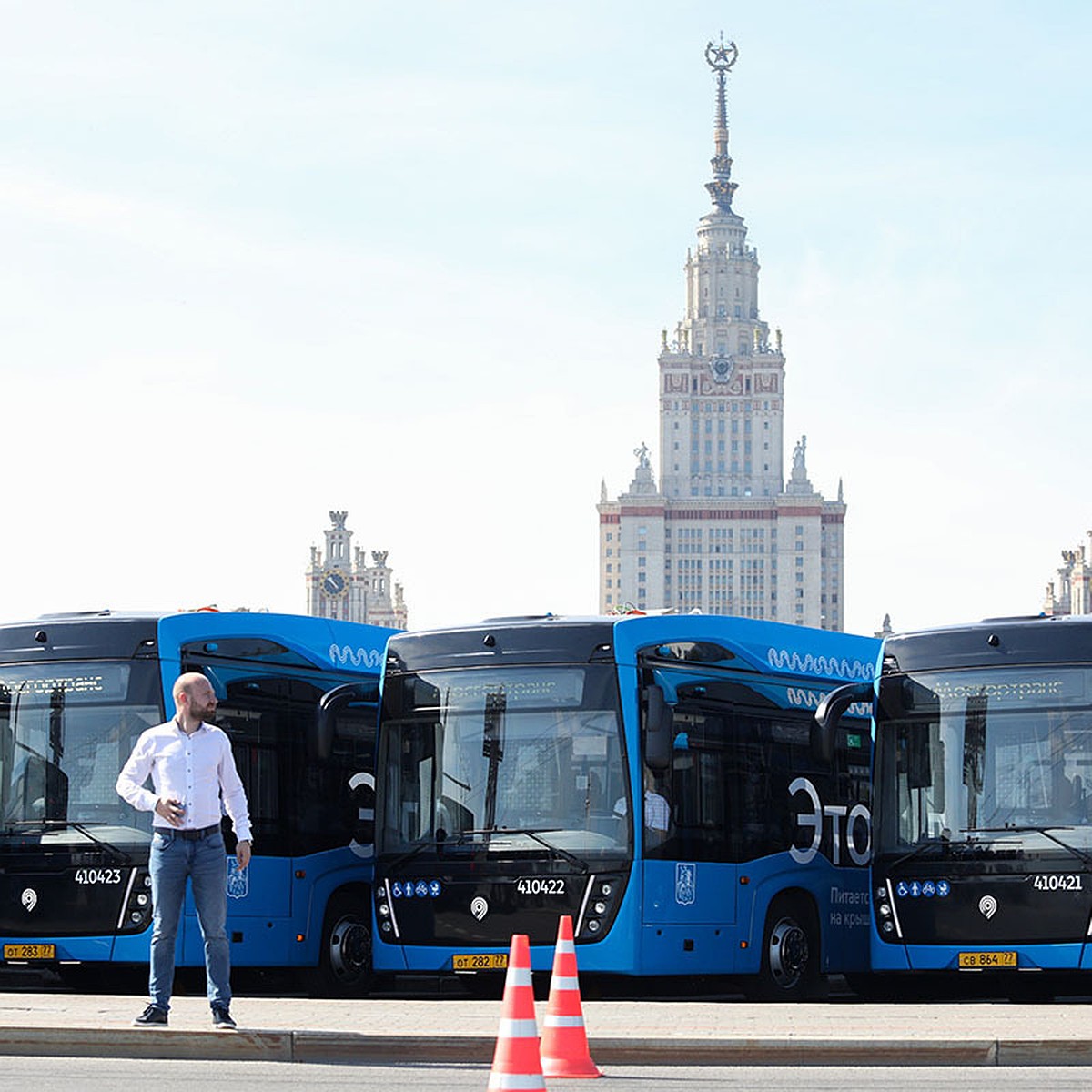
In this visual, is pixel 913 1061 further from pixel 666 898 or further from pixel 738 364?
pixel 738 364

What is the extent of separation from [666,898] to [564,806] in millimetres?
903

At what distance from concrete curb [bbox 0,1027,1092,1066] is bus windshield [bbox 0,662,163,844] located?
14.1ft

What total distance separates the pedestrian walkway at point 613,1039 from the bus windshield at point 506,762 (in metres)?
2.90

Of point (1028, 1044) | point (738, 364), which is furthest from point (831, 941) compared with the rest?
point (738, 364)

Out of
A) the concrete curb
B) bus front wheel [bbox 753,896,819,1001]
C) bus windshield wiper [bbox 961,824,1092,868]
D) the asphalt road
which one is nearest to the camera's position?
the asphalt road

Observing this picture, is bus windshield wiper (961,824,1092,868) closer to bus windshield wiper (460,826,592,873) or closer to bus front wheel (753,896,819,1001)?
bus front wheel (753,896,819,1001)

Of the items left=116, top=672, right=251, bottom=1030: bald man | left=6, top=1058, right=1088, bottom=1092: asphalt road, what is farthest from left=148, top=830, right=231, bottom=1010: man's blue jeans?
left=6, top=1058, right=1088, bottom=1092: asphalt road

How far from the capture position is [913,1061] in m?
10.7

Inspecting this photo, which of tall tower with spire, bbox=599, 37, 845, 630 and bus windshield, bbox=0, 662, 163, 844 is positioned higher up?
tall tower with spire, bbox=599, 37, 845, 630

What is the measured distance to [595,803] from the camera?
14.8m

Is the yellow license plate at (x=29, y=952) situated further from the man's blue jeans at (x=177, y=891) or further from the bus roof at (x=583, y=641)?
the man's blue jeans at (x=177, y=891)

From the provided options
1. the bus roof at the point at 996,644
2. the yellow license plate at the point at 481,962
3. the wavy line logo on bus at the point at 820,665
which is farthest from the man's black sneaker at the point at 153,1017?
the wavy line logo on bus at the point at 820,665

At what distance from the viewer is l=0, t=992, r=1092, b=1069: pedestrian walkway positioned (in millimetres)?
10750

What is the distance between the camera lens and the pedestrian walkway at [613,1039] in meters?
Answer: 10.8
